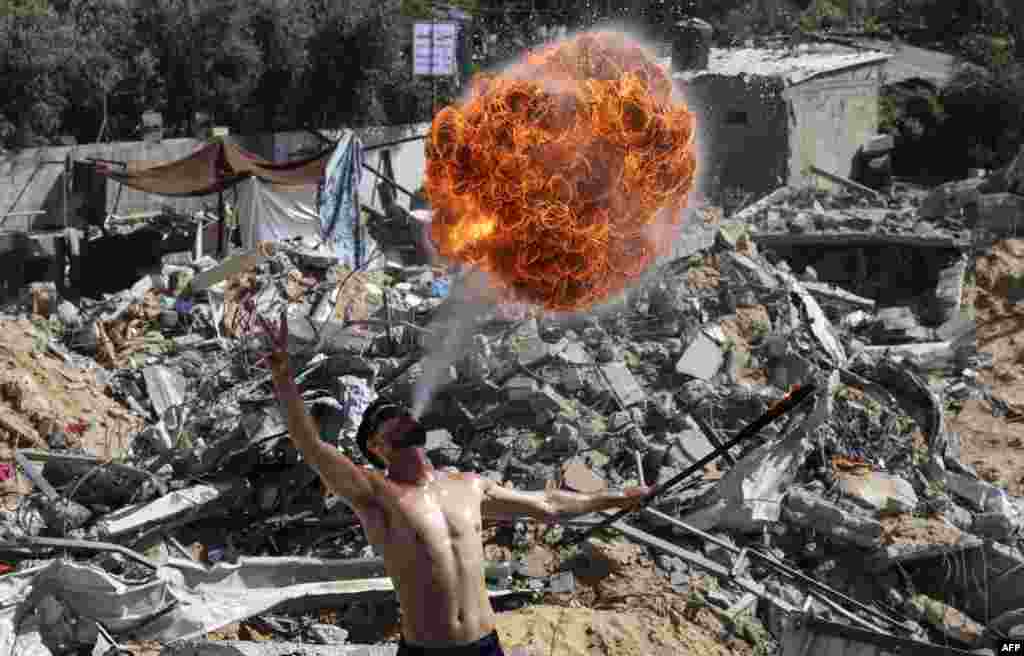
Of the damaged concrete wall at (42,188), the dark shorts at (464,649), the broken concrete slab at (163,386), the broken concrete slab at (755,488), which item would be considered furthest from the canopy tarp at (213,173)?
the dark shorts at (464,649)

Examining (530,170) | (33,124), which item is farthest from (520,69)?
(33,124)

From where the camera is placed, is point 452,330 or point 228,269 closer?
point 452,330

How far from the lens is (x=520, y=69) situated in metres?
10.3

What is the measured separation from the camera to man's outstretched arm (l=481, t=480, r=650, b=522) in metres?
5.40

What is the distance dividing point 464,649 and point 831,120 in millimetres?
22636

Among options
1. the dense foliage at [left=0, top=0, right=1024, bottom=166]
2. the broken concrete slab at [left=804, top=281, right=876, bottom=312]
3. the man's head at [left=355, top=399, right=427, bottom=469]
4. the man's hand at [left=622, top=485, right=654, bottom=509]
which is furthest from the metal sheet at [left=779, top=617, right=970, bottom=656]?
the dense foliage at [left=0, top=0, right=1024, bottom=166]

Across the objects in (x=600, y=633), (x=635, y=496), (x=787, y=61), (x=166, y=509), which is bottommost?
(x=600, y=633)

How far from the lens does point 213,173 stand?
17.5m

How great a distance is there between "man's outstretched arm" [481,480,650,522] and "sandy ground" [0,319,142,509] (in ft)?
23.9

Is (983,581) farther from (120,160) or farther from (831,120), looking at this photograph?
(831,120)

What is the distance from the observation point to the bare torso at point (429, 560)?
498 centimetres

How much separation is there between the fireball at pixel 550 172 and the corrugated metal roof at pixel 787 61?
47.4 ft

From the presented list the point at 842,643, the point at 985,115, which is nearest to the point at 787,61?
the point at 985,115

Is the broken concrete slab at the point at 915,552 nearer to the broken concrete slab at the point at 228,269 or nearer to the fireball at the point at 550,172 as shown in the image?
the fireball at the point at 550,172
